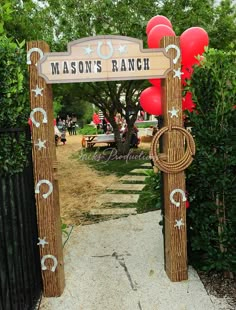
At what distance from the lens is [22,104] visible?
3.08 m

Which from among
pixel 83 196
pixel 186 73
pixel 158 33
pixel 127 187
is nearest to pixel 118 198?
pixel 83 196

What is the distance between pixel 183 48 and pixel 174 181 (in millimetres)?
1401

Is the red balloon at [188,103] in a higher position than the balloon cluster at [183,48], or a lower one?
lower

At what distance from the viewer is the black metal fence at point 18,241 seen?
2789 millimetres

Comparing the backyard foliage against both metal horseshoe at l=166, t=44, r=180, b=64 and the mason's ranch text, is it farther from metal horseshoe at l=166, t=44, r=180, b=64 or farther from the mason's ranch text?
the mason's ranch text

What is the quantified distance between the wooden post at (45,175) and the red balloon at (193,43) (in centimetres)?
143

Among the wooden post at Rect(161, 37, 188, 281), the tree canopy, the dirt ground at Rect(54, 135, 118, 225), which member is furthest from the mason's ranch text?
the tree canopy

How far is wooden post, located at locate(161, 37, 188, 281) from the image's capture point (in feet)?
11.2

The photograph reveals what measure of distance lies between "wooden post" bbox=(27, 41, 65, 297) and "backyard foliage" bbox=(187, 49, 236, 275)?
1449 millimetres

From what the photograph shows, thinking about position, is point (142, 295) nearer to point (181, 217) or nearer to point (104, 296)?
point (104, 296)

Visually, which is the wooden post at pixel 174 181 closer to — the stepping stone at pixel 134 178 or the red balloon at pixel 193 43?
the red balloon at pixel 193 43

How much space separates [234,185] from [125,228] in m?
2.40

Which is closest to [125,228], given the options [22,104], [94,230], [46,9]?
[94,230]

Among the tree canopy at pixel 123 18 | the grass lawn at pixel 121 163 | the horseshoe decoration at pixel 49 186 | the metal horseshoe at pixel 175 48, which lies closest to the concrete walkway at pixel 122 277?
the horseshoe decoration at pixel 49 186
